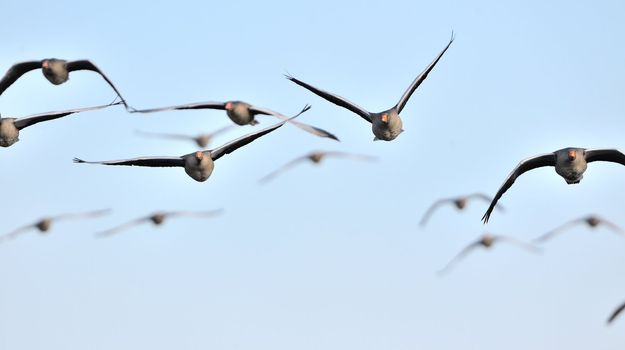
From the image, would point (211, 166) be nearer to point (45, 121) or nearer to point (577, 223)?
point (45, 121)

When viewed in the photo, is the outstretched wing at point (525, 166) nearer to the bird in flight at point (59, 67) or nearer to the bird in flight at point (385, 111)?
the bird in flight at point (385, 111)

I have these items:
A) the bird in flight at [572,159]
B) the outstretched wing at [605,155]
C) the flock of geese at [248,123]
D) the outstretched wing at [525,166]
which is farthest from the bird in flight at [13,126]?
the outstretched wing at [605,155]

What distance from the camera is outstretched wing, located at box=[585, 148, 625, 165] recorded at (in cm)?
2923

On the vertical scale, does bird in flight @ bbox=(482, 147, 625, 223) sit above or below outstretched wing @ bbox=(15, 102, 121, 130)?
above

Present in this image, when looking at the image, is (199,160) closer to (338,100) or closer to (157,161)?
(157,161)

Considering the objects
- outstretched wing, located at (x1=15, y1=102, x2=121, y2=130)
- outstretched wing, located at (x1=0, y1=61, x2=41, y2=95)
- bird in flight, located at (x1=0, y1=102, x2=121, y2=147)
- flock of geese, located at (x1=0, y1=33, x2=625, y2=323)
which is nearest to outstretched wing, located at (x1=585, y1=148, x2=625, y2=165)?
flock of geese, located at (x1=0, y1=33, x2=625, y2=323)

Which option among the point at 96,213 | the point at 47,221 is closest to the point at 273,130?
the point at 96,213

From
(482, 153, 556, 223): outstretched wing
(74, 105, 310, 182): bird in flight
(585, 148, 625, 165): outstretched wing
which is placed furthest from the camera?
(74, 105, 310, 182): bird in flight

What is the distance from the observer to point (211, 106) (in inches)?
1321

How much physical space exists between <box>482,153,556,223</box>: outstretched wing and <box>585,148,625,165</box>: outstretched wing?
0.84 meters

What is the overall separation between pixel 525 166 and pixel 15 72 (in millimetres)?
14047

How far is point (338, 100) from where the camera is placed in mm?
33344

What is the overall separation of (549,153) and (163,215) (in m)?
20.4

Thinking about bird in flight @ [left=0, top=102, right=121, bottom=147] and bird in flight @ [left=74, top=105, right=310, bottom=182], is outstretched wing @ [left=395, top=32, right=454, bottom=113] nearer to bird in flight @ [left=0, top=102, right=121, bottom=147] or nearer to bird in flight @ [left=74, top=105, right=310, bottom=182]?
bird in flight @ [left=74, top=105, right=310, bottom=182]
